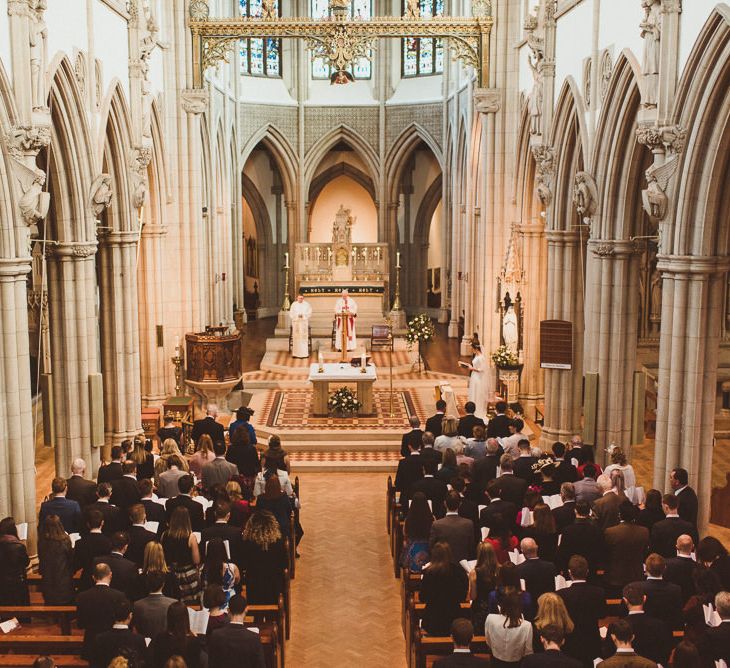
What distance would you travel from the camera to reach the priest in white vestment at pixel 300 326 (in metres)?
24.5

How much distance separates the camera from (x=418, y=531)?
30.6 feet

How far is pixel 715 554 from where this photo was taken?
24.9ft

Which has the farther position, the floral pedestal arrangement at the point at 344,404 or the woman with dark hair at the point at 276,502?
the floral pedestal arrangement at the point at 344,404

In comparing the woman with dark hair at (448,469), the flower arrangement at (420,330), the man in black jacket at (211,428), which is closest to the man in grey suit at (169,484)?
the man in black jacket at (211,428)

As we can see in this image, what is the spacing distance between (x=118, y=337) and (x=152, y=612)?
31.9 ft

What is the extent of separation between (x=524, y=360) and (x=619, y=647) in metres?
13.8

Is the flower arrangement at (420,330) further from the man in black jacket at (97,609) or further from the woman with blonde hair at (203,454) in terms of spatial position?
the man in black jacket at (97,609)

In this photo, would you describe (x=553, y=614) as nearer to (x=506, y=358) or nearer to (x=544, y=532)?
(x=544, y=532)

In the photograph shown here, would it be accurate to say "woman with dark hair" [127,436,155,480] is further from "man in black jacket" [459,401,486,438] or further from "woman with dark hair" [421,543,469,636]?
"woman with dark hair" [421,543,469,636]

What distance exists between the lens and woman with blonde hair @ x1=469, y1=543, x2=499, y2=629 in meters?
7.48

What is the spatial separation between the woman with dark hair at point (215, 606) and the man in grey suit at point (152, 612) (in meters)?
0.34

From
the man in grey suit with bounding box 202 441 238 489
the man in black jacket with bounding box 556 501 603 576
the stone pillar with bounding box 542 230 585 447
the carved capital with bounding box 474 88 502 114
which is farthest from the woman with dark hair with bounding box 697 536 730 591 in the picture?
the carved capital with bounding box 474 88 502 114

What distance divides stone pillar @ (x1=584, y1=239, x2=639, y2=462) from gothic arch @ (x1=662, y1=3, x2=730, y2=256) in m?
2.72

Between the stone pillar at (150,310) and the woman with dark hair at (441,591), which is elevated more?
the stone pillar at (150,310)
